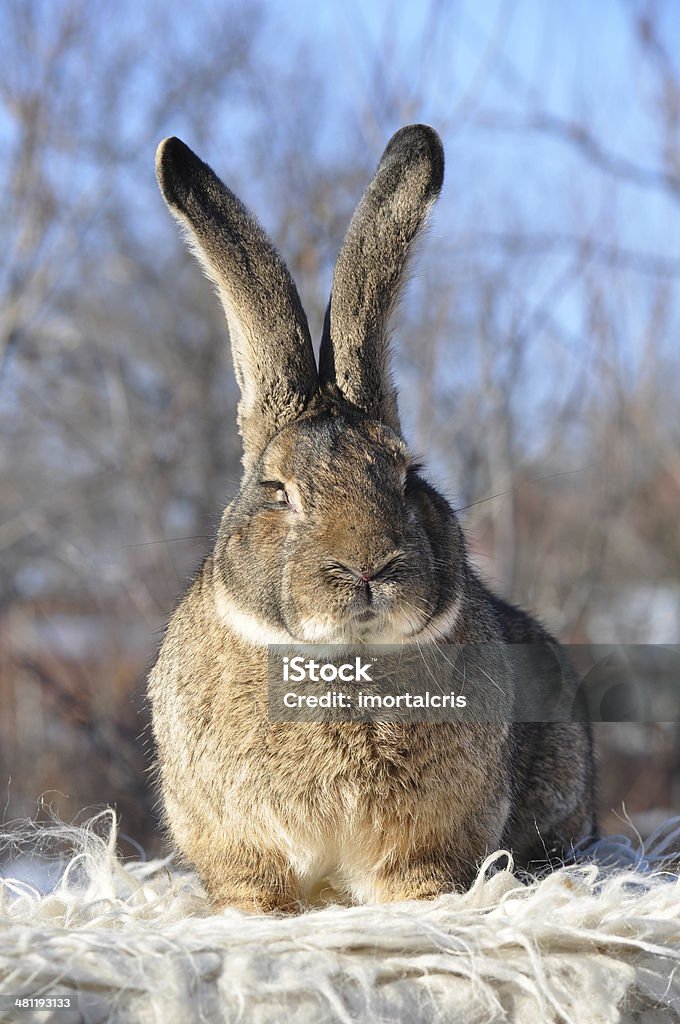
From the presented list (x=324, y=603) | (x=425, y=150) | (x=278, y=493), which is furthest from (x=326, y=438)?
(x=425, y=150)

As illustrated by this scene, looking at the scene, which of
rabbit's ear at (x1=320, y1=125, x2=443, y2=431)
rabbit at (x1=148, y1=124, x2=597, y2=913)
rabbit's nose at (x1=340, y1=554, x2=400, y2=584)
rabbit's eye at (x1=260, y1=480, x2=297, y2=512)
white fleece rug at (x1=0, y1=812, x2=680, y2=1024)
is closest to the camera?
white fleece rug at (x1=0, y1=812, x2=680, y2=1024)

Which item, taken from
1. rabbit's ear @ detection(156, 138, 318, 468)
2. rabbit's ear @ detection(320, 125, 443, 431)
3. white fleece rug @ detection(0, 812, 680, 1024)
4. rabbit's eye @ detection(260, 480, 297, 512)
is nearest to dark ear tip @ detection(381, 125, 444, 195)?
rabbit's ear @ detection(320, 125, 443, 431)

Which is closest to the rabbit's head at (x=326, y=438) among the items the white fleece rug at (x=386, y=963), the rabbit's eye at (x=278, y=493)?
the rabbit's eye at (x=278, y=493)

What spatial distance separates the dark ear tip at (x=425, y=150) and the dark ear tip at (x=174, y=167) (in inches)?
18.4

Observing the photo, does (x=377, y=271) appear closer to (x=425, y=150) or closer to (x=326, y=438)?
(x=425, y=150)

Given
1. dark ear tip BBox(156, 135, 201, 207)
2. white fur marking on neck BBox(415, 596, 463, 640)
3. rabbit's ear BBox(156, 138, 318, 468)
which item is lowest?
white fur marking on neck BBox(415, 596, 463, 640)

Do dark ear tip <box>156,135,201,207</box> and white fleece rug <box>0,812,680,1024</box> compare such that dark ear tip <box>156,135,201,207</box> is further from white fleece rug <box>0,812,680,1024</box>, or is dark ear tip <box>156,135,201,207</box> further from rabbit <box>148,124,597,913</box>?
white fleece rug <box>0,812,680,1024</box>

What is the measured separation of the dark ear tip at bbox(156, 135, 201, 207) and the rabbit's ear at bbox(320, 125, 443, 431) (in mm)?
386

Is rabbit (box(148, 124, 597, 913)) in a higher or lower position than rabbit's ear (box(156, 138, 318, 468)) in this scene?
lower

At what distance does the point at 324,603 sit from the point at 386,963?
0.63m

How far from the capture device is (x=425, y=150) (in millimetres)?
2490

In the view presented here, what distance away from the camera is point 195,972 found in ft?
5.85

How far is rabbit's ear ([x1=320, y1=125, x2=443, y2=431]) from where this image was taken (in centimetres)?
245

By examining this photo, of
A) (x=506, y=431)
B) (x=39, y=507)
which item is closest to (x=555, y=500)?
(x=506, y=431)
